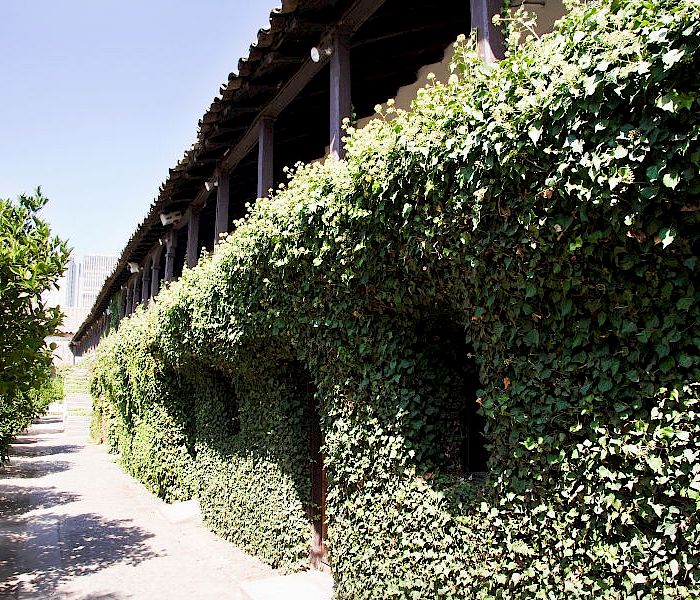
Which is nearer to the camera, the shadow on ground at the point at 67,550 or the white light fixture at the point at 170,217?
the shadow on ground at the point at 67,550

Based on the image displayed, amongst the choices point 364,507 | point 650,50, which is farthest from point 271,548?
point 650,50

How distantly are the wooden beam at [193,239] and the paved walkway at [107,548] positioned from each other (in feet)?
14.5

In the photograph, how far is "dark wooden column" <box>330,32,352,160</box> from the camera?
6305 mm

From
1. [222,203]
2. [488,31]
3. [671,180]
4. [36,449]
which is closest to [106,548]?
[222,203]

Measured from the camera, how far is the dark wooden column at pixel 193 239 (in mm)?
11359

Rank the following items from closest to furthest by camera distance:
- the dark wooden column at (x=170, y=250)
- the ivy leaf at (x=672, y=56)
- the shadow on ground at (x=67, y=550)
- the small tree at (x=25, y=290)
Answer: the ivy leaf at (x=672, y=56) < the small tree at (x=25, y=290) < the shadow on ground at (x=67, y=550) < the dark wooden column at (x=170, y=250)

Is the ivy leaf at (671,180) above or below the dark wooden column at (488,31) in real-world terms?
below

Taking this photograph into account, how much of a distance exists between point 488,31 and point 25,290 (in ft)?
18.6

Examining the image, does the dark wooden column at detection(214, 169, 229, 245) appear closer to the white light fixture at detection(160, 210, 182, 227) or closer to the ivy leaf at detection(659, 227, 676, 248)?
the white light fixture at detection(160, 210, 182, 227)

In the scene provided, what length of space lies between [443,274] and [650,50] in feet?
5.94

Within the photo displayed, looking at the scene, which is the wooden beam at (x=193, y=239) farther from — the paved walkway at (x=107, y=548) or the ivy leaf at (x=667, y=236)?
the ivy leaf at (x=667, y=236)

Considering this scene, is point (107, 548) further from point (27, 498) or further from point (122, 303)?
point (122, 303)

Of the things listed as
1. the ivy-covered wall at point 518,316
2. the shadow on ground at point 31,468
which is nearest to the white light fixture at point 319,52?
the ivy-covered wall at point 518,316

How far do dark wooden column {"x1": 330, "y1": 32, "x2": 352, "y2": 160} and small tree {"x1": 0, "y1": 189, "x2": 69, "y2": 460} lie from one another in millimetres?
3686
